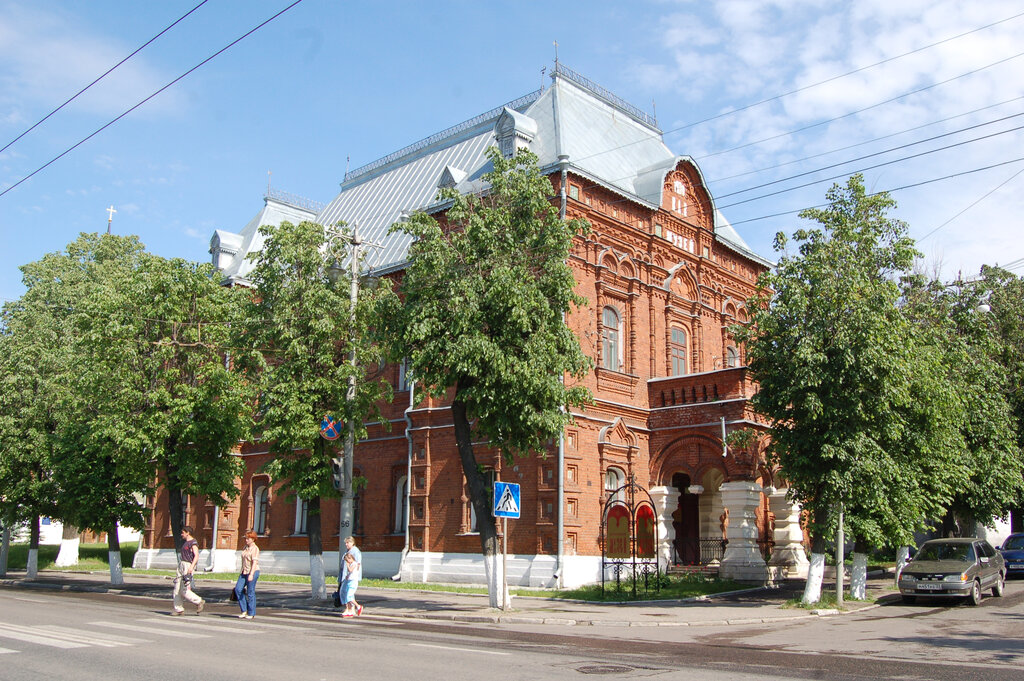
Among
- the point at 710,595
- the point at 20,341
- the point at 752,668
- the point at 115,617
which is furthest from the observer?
the point at 20,341

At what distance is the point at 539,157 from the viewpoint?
25.8m

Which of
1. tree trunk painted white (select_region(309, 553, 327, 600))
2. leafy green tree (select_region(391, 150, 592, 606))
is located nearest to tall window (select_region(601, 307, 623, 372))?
leafy green tree (select_region(391, 150, 592, 606))

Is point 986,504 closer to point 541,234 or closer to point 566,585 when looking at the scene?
point 566,585

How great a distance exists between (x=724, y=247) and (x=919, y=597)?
14.7 m

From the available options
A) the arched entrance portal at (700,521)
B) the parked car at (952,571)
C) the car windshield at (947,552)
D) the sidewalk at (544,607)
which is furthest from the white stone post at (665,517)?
the car windshield at (947,552)

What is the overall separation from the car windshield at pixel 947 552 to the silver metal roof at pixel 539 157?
13.2 meters

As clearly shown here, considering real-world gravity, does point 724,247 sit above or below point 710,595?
above

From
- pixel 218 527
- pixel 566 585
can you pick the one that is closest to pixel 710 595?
pixel 566 585

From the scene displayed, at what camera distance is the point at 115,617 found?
51.1 feet

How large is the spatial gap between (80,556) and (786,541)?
3476cm

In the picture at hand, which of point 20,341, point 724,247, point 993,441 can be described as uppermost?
point 724,247

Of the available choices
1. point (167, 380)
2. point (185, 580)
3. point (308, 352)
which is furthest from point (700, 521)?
point (167, 380)

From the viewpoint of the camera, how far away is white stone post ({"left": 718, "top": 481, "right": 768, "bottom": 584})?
909 inches

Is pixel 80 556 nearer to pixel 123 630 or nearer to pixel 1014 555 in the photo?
pixel 123 630
